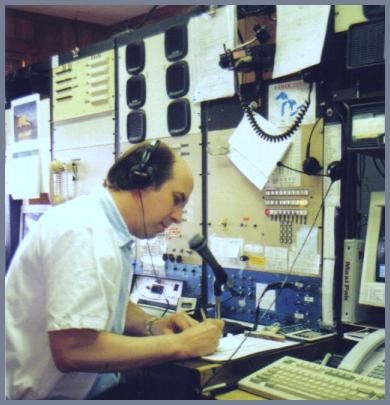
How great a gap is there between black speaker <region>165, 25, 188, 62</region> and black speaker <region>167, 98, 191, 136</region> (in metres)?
0.19

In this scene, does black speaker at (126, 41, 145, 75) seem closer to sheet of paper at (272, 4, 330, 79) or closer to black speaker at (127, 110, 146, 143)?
black speaker at (127, 110, 146, 143)

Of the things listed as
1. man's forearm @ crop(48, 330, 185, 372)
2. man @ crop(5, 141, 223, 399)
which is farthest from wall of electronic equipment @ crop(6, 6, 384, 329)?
man's forearm @ crop(48, 330, 185, 372)

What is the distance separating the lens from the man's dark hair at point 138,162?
151 centimetres

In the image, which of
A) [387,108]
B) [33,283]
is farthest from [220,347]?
[387,108]

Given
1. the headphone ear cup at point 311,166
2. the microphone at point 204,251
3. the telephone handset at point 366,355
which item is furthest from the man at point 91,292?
the headphone ear cup at point 311,166

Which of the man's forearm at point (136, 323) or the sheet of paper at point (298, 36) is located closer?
the man's forearm at point (136, 323)

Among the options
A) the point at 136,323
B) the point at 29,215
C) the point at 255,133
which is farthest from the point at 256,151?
the point at 29,215

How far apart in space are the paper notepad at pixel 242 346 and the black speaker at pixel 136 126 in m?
1.16

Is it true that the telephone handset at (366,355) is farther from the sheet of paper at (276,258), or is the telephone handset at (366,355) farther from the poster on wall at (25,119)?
the poster on wall at (25,119)

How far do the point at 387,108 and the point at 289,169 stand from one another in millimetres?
508

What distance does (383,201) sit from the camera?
5.40 feet

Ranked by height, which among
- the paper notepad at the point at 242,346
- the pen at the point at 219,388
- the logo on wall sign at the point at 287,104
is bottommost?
the pen at the point at 219,388

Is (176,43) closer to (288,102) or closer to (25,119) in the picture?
(288,102)

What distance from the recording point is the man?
128 centimetres
